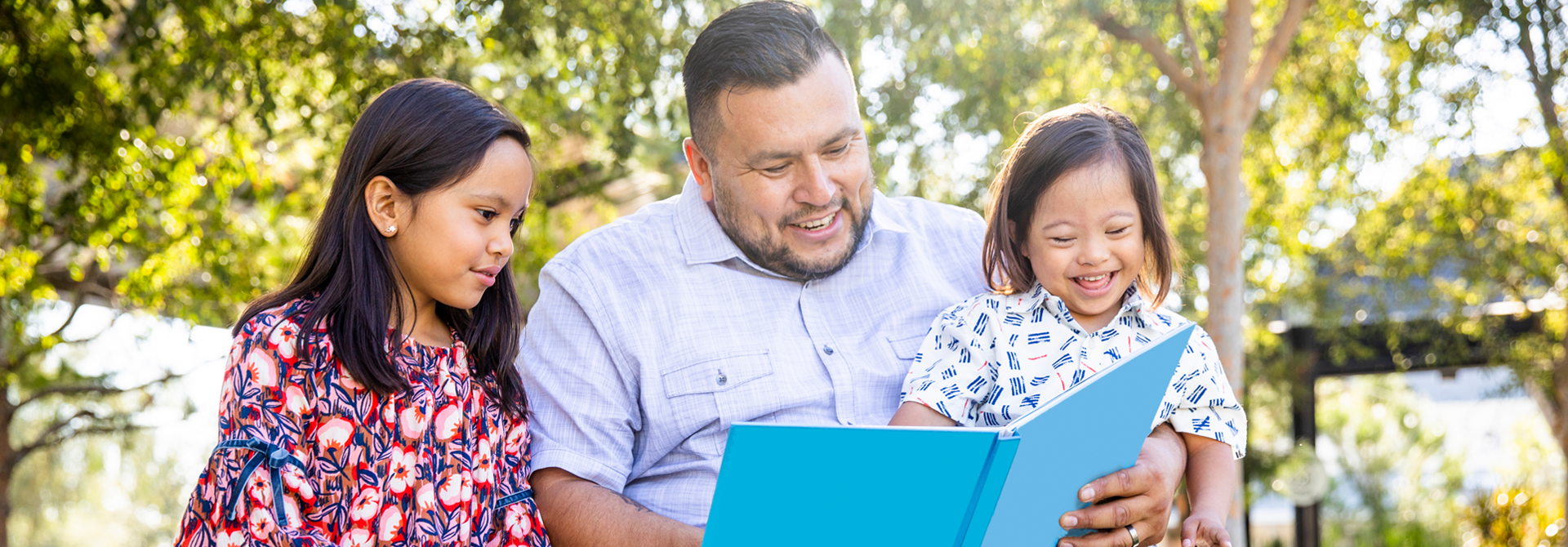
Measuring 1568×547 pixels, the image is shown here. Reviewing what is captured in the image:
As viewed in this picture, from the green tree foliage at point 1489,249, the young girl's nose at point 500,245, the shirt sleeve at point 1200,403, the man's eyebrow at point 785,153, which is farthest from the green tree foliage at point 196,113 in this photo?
the green tree foliage at point 1489,249

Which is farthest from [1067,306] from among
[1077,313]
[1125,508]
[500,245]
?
[500,245]

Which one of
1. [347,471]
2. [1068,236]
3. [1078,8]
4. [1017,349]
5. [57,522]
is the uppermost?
[1078,8]

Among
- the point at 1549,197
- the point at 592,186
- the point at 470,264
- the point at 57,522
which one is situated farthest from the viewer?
the point at 57,522

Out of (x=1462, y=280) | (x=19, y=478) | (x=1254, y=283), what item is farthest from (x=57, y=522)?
(x=1462, y=280)

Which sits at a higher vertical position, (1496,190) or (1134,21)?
(1134,21)

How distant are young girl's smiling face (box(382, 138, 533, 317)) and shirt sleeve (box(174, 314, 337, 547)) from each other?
0.23 m

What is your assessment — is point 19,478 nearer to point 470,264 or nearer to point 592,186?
point 592,186

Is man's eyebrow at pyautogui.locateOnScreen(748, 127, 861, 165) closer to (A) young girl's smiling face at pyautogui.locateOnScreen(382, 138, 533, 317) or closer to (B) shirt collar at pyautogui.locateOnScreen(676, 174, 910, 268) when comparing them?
(B) shirt collar at pyautogui.locateOnScreen(676, 174, 910, 268)

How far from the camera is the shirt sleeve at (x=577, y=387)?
6.10 ft

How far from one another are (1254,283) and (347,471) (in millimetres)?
8107

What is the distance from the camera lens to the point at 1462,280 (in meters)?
8.07

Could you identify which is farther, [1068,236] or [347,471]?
[1068,236]

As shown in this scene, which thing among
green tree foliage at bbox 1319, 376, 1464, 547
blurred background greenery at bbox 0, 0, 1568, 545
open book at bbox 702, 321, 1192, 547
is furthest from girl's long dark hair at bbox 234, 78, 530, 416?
green tree foliage at bbox 1319, 376, 1464, 547

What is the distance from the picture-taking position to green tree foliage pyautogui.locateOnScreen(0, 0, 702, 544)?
464 cm
